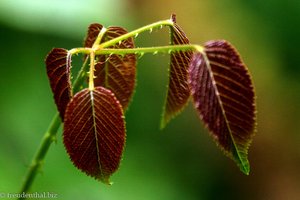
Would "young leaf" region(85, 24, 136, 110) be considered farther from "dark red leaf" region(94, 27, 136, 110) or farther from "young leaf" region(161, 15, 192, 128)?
"young leaf" region(161, 15, 192, 128)

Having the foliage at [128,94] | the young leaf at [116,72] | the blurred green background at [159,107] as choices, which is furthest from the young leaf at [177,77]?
the blurred green background at [159,107]

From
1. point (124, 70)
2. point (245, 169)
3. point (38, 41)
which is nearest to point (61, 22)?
point (38, 41)

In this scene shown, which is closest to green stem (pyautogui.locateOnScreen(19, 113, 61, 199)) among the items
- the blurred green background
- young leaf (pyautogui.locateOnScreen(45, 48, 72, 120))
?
young leaf (pyautogui.locateOnScreen(45, 48, 72, 120))

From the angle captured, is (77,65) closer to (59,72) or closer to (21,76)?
(21,76)

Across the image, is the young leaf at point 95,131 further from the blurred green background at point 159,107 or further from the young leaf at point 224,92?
the blurred green background at point 159,107

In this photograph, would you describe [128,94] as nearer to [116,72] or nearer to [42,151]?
[116,72]

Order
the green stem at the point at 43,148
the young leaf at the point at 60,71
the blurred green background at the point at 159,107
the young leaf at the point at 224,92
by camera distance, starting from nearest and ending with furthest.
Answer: the young leaf at the point at 224,92 → the young leaf at the point at 60,71 → the green stem at the point at 43,148 → the blurred green background at the point at 159,107

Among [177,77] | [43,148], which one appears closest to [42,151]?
[43,148]
